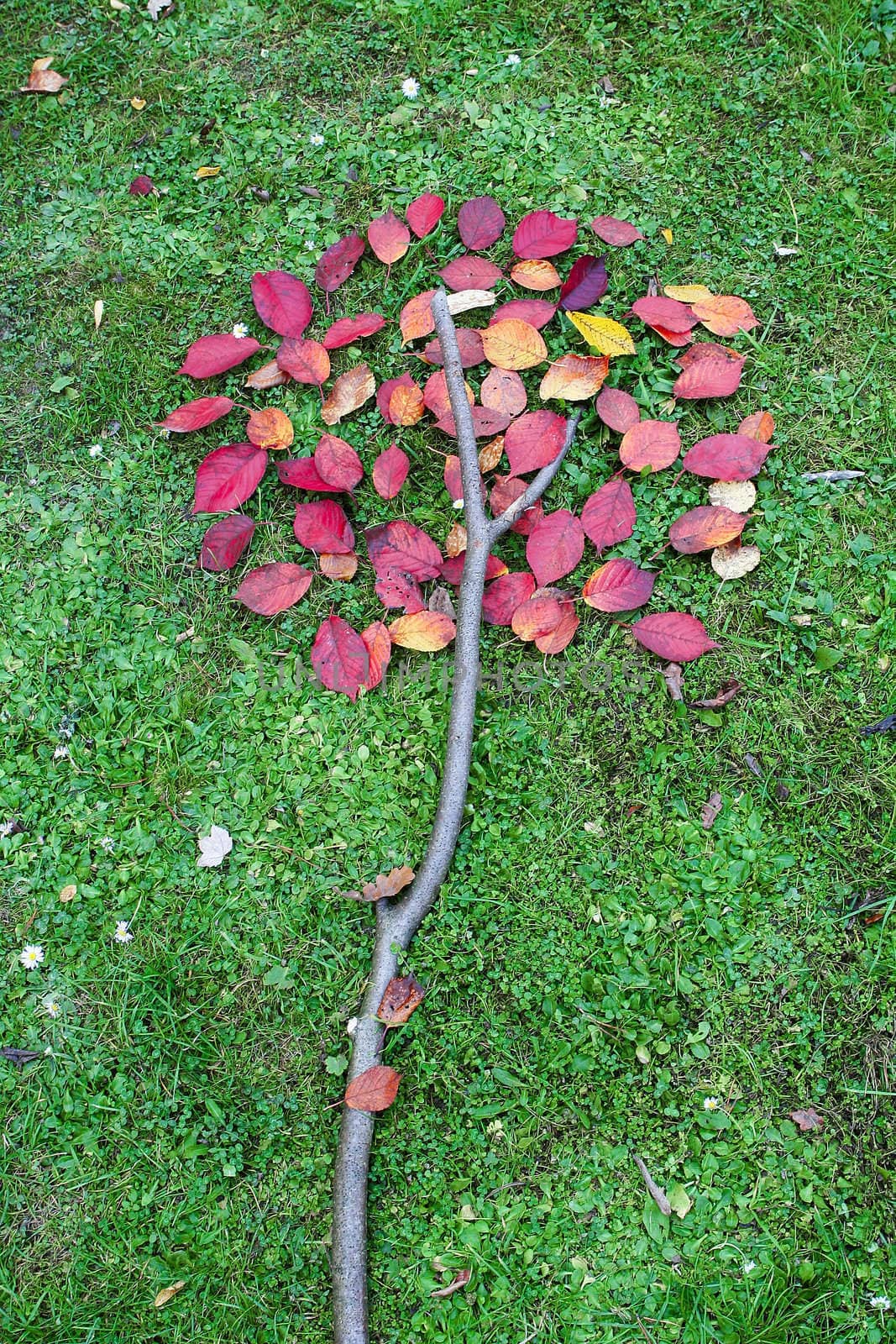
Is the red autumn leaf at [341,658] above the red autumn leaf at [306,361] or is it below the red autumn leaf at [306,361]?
below

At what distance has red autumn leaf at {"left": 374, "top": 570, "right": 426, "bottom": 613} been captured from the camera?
2812 millimetres

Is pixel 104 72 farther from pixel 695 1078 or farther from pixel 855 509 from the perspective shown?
pixel 695 1078

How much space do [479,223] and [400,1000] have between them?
2565mm

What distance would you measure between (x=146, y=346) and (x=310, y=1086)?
8.06 feet

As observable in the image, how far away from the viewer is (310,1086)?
93.8 inches

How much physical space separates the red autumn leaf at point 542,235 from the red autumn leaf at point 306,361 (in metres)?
0.78

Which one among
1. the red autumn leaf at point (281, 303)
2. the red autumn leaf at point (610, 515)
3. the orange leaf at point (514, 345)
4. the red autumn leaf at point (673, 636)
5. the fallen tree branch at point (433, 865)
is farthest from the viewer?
the red autumn leaf at point (281, 303)

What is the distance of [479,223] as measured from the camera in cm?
325

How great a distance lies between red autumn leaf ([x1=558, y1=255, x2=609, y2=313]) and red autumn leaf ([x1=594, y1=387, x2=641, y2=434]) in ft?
1.23

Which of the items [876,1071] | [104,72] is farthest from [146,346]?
[876,1071]

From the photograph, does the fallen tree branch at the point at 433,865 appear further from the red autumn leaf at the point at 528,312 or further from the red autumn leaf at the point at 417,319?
the red autumn leaf at the point at 528,312

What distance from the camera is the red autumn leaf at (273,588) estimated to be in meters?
2.83

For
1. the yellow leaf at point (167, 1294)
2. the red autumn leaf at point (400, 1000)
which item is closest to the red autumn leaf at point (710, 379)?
the red autumn leaf at point (400, 1000)

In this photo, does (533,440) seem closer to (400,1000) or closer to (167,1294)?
(400,1000)
